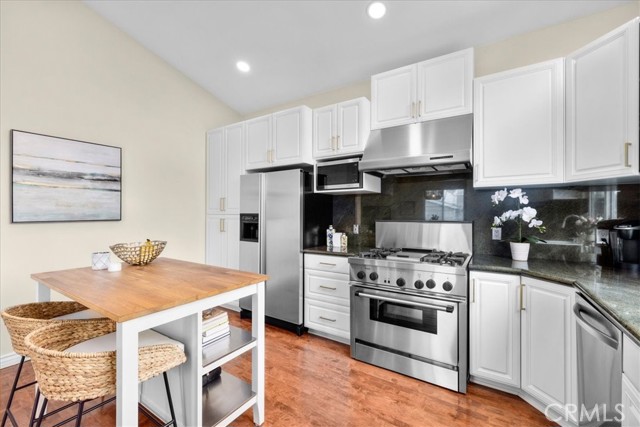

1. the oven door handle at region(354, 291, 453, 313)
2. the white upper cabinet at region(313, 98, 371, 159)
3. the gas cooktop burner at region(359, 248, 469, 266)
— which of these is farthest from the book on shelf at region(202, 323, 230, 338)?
the white upper cabinet at region(313, 98, 371, 159)

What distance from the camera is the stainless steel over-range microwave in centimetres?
284

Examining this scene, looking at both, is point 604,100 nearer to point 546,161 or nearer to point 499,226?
point 546,161

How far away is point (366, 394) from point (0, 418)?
235 centimetres

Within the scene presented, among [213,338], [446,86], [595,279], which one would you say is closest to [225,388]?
[213,338]

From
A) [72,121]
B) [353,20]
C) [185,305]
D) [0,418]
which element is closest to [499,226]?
[353,20]

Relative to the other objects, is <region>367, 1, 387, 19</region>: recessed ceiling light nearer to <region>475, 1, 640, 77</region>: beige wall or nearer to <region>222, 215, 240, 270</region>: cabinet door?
<region>475, 1, 640, 77</region>: beige wall

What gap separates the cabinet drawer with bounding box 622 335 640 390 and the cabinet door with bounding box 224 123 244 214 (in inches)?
133

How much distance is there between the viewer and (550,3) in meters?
2.13

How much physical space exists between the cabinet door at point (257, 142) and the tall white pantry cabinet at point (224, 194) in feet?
0.37

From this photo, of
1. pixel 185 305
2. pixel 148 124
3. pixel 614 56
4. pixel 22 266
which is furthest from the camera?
pixel 148 124

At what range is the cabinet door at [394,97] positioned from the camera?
8.48 feet

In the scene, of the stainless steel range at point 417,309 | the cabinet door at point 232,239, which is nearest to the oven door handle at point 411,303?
the stainless steel range at point 417,309

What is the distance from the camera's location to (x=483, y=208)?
102 inches

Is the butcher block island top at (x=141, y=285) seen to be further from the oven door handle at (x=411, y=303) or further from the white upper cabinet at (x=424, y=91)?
the white upper cabinet at (x=424, y=91)
